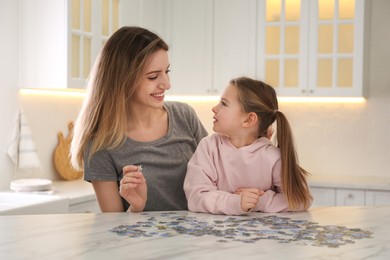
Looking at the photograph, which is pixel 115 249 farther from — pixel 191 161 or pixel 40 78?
pixel 40 78

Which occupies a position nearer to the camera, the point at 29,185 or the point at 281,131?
the point at 281,131

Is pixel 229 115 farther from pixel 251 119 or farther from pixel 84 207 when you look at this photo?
pixel 84 207

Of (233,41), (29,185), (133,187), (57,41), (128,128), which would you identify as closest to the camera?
(133,187)

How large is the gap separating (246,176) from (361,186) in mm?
2425

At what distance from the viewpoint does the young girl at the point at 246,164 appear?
191 centimetres

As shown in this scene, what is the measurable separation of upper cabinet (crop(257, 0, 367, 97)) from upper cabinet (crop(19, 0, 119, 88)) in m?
1.25

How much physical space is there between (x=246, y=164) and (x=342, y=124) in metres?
3.04

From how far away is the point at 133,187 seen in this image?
6.01 ft

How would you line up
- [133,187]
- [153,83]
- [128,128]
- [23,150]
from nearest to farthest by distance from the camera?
[133,187]
[153,83]
[128,128]
[23,150]

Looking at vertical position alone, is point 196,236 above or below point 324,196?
above

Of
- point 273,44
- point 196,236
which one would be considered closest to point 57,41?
point 273,44

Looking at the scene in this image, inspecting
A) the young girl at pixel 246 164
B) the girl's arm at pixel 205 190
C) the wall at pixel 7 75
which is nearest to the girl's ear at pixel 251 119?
the young girl at pixel 246 164

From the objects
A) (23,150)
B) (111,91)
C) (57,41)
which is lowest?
(23,150)

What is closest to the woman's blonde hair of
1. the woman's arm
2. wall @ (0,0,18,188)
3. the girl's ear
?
the woman's arm
